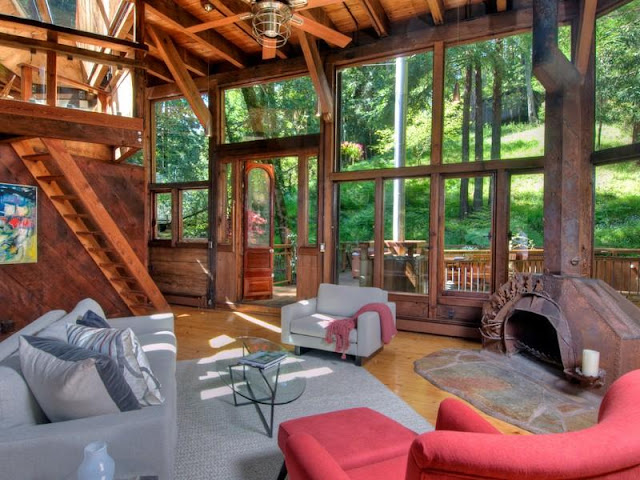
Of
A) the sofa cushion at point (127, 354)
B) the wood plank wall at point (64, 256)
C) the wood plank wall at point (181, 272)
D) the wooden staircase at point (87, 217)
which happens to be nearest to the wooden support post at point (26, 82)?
the wooden staircase at point (87, 217)

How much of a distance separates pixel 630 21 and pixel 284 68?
4205 mm

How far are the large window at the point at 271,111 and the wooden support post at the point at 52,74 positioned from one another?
9.24 ft

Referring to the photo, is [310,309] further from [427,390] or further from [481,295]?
[481,295]

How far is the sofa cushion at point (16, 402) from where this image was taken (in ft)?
4.89

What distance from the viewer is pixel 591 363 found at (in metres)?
2.98

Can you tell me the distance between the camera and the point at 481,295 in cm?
500

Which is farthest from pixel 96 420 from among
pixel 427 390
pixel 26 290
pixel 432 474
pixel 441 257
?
pixel 441 257

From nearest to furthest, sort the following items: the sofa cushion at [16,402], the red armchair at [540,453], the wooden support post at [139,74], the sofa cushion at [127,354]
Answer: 1. the red armchair at [540,453]
2. the sofa cushion at [16,402]
3. the sofa cushion at [127,354]
4. the wooden support post at [139,74]

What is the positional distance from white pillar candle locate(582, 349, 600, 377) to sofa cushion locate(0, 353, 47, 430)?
337 centimetres

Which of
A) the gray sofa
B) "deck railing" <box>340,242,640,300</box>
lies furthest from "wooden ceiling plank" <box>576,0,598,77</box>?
the gray sofa

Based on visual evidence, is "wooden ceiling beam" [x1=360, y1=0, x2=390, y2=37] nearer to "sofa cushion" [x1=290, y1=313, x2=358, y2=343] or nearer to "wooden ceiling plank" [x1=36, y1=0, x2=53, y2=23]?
"wooden ceiling plank" [x1=36, y1=0, x2=53, y2=23]

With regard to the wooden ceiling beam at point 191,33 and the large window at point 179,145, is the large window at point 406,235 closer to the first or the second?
the wooden ceiling beam at point 191,33

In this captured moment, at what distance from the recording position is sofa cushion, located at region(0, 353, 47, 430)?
1491 millimetres

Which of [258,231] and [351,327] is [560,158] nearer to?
[351,327]
